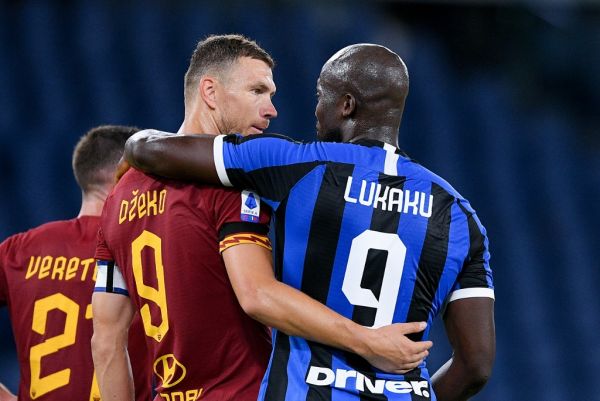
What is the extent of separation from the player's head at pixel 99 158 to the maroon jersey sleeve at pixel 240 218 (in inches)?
51.9

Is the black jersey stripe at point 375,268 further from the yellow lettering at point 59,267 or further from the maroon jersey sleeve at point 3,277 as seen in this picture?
the maroon jersey sleeve at point 3,277

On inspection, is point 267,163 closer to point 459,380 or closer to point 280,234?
point 280,234

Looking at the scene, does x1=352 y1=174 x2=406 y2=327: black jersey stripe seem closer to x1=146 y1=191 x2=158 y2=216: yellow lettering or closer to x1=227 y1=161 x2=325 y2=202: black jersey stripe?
x1=227 y1=161 x2=325 y2=202: black jersey stripe

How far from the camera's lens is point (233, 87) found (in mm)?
3330

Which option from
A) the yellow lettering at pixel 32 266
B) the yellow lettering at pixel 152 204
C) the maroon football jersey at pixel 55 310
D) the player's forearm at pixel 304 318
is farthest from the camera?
the yellow lettering at pixel 32 266

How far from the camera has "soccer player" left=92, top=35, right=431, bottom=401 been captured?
9.15 ft

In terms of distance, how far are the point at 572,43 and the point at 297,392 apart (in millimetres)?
8865

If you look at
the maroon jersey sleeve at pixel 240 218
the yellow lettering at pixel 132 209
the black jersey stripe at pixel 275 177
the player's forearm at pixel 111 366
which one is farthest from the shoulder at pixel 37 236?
the black jersey stripe at pixel 275 177

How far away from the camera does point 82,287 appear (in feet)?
12.7

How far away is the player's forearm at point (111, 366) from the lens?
329cm

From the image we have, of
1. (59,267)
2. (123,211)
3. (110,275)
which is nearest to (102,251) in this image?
(110,275)

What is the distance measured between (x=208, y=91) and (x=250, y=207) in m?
0.61

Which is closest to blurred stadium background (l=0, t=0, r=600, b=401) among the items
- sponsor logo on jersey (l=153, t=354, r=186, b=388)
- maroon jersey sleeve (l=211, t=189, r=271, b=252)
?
sponsor logo on jersey (l=153, t=354, r=186, b=388)

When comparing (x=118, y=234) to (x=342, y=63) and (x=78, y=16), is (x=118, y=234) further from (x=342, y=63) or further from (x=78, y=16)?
(x=78, y=16)
